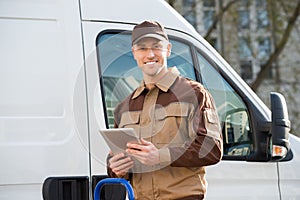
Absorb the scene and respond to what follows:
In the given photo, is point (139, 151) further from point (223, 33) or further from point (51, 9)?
point (223, 33)

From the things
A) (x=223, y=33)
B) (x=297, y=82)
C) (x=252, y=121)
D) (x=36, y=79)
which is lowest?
(x=252, y=121)

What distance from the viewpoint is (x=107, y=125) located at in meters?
3.82

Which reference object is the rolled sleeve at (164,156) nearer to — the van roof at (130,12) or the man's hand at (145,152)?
the man's hand at (145,152)

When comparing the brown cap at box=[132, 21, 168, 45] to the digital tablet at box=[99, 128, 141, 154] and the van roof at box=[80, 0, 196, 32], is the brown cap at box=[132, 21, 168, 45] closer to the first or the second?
the digital tablet at box=[99, 128, 141, 154]

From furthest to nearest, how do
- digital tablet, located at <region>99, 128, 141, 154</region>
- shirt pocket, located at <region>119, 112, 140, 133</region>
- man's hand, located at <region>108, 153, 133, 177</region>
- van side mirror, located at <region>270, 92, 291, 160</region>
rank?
van side mirror, located at <region>270, 92, 291, 160</region> → shirt pocket, located at <region>119, 112, 140, 133</region> → man's hand, located at <region>108, 153, 133, 177</region> → digital tablet, located at <region>99, 128, 141, 154</region>

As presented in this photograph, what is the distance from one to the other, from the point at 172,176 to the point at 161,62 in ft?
1.86

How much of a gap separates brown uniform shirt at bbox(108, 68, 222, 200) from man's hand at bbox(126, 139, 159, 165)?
0.11ft

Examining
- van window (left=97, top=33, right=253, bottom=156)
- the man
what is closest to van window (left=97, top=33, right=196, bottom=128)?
van window (left=97, top=33, right=253, bottom=156)

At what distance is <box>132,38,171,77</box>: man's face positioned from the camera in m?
3.27

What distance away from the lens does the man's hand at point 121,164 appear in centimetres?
318

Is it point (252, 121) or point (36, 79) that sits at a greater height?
point (36, 79)

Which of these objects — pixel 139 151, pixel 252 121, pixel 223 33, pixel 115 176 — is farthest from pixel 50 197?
pixel 223 33

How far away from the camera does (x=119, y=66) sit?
4035 millimetres

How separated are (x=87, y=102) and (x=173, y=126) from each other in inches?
29.5
